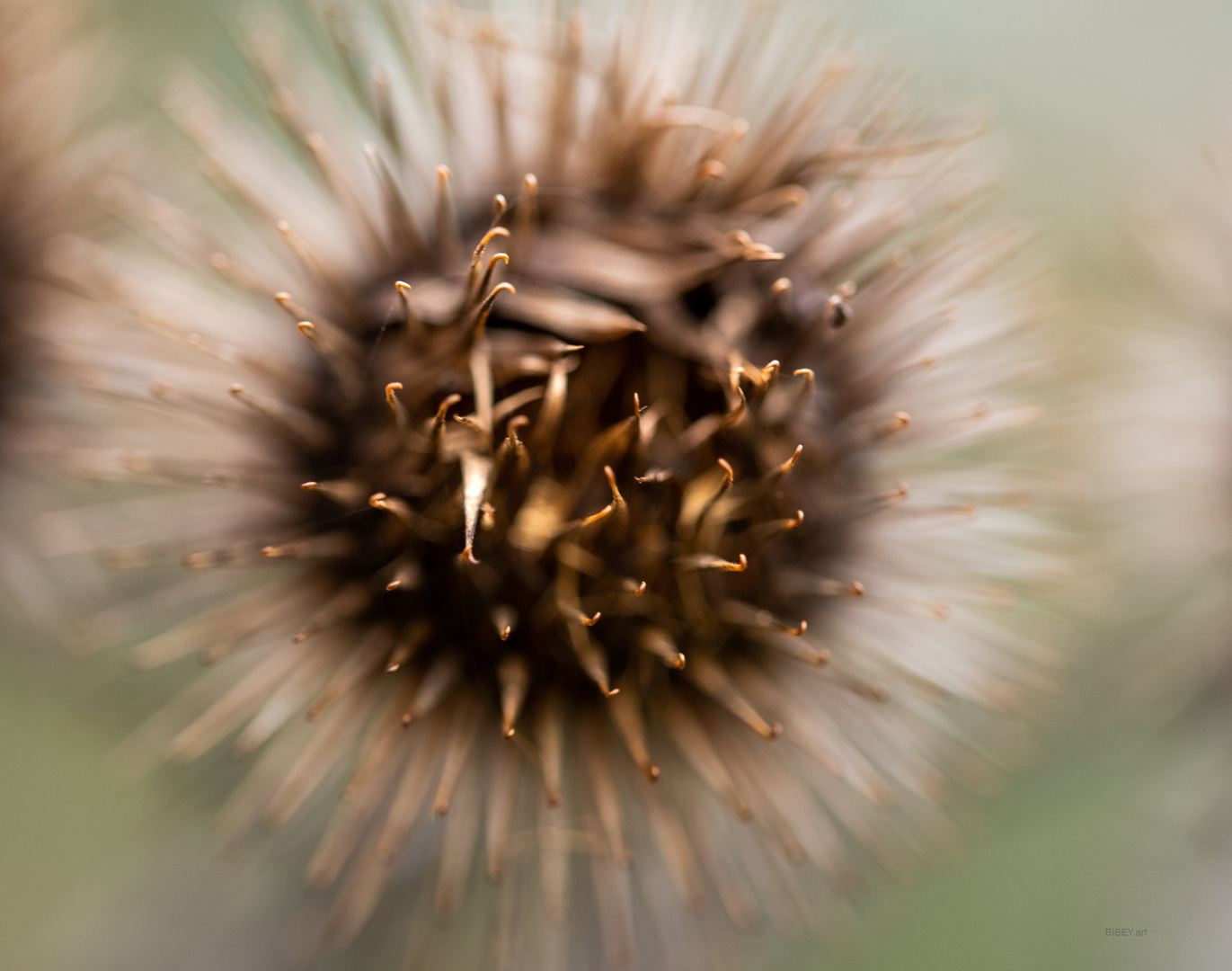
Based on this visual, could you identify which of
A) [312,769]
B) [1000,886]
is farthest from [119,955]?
[1000,886]

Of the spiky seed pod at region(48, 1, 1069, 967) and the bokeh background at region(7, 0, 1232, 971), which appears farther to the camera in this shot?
the bokeh background at region(7, 0, 1232, 971)

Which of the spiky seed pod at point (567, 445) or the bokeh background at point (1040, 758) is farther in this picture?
the bokeh background at point (1040, 758)

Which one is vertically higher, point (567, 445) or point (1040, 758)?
point (567, 445)

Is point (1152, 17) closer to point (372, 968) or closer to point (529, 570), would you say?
point (529, 570)

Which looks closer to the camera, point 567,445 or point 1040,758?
point 567,445
